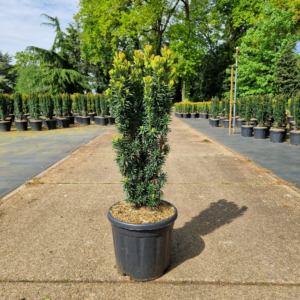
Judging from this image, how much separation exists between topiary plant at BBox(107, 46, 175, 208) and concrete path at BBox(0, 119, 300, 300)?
0.80 meters

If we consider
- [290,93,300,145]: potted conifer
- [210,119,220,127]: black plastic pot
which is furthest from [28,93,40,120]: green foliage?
[290,93,300,145]: potted conifer

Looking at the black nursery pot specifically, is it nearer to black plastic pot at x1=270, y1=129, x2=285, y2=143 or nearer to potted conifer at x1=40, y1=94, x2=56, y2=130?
black plastic pot at x1=270, y1=129, x2=285, y2=143

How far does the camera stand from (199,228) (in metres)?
3.48

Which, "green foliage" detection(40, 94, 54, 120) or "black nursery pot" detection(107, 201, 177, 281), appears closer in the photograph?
"black nursery pot" detection(107, 201, 177, 281)

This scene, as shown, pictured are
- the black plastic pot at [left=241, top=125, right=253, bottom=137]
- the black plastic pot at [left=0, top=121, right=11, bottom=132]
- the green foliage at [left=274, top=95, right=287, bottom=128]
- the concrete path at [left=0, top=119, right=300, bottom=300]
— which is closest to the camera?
the concrete path at [left=0, top=119, right=300, bottom=300]

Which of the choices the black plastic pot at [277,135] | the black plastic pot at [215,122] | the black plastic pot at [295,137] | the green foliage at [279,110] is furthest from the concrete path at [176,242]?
the black plastic pot at [215,122]

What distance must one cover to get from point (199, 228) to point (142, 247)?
4.33ft

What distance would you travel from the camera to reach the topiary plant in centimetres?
250

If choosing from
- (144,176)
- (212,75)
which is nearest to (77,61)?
(212,75)

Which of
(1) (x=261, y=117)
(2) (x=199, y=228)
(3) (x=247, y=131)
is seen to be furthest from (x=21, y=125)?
(2) (x=199, y=228)

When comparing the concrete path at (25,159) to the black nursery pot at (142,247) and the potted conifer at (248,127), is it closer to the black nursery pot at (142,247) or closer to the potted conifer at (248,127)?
the black nursery pot at (142,247)

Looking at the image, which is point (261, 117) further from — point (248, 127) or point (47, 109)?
point (47, 109)

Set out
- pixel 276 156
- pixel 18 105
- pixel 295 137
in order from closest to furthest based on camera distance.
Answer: pixel 276 156 → pixel 295 137 → pixel 18 105

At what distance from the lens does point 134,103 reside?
2.62 metres
